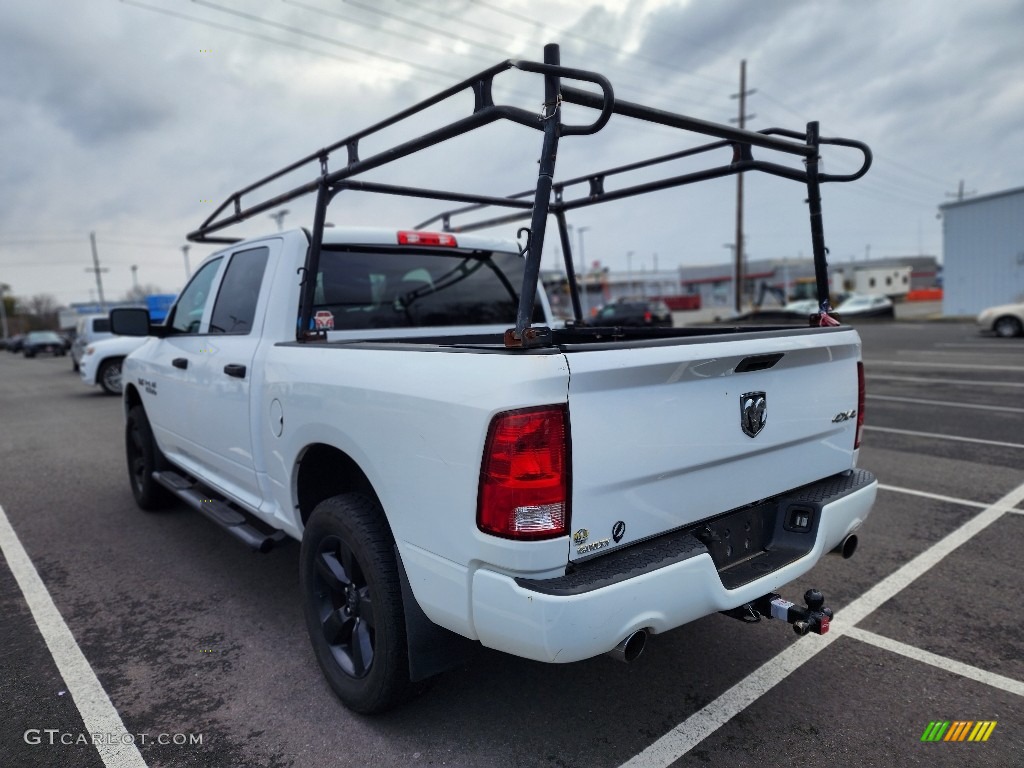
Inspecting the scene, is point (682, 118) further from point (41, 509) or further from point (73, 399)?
point (73, 399)

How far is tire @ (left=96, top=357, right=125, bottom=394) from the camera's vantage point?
14156 millimetres

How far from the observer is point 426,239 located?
12.8ft

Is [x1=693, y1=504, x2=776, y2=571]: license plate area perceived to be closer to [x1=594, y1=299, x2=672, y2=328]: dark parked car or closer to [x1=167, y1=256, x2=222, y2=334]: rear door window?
[x1=167, y1=256, x2=222, y2=334]: rear door window

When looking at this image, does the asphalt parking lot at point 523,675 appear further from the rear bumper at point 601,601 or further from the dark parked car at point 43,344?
the dark parked car at point 43,344

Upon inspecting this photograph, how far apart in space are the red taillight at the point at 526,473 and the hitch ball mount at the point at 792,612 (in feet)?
3.00

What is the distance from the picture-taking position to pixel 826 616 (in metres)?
2.48

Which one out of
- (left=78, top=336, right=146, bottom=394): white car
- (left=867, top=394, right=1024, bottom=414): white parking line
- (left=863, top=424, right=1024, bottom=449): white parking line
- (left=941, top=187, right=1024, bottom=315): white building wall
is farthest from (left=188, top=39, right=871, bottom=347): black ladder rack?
(left=941, top=187, right=1024, bottom=315): white building wall

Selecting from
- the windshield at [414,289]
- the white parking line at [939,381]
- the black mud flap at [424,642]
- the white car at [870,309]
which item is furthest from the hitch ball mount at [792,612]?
the white car at [870,309]

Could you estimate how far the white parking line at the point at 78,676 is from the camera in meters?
2.50

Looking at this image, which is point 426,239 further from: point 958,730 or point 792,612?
point 958,730

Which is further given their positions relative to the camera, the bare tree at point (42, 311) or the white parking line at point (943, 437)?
the bare tree at point (42, 311)

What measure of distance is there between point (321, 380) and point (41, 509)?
4.43 metres

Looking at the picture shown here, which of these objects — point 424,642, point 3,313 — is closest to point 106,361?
point 424,642

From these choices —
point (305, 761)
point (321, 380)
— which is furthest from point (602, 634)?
point (321, 380)
